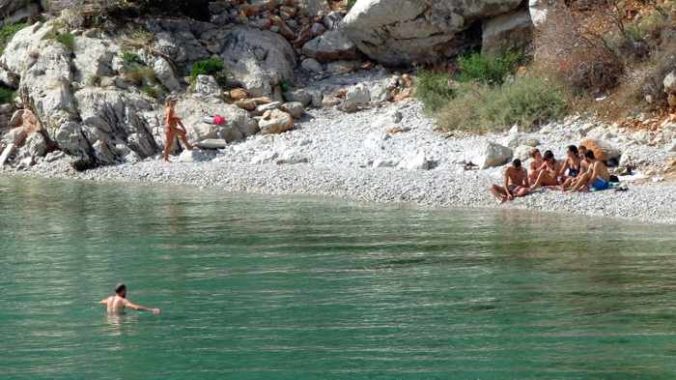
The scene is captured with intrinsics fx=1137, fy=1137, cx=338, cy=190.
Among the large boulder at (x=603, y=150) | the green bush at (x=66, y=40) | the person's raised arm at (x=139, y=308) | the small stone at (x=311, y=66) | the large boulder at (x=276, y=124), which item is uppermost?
the green bush at (x=66, y=40)

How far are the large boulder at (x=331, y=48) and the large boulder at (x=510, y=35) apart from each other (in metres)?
4.45

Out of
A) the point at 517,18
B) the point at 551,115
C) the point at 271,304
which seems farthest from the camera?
the point at 517,18

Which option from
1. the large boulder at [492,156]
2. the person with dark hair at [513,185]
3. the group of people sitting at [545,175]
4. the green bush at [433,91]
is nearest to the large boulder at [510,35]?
the green bush at [433,91]

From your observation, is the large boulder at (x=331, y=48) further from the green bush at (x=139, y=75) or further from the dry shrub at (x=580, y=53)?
the dry shrub at (x=580, y=53)

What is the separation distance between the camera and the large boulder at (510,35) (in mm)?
31250

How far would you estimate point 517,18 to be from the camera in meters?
31.5

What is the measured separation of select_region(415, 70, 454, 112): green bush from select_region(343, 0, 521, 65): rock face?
2412mm

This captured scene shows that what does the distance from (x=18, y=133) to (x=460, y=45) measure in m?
12.9

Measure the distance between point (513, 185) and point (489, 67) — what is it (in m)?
7.62

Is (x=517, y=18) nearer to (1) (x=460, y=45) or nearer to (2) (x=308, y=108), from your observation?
(1) (x=460, y=45)

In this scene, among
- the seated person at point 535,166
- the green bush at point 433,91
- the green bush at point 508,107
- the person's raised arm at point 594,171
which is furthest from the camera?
the green bush at point 433,91

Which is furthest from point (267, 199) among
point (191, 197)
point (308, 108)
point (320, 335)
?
point (320, 335)

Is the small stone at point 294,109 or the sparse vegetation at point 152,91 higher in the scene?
the sparse vegetation at point 152,91

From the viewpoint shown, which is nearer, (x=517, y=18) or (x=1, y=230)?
(x=1, y=230)
